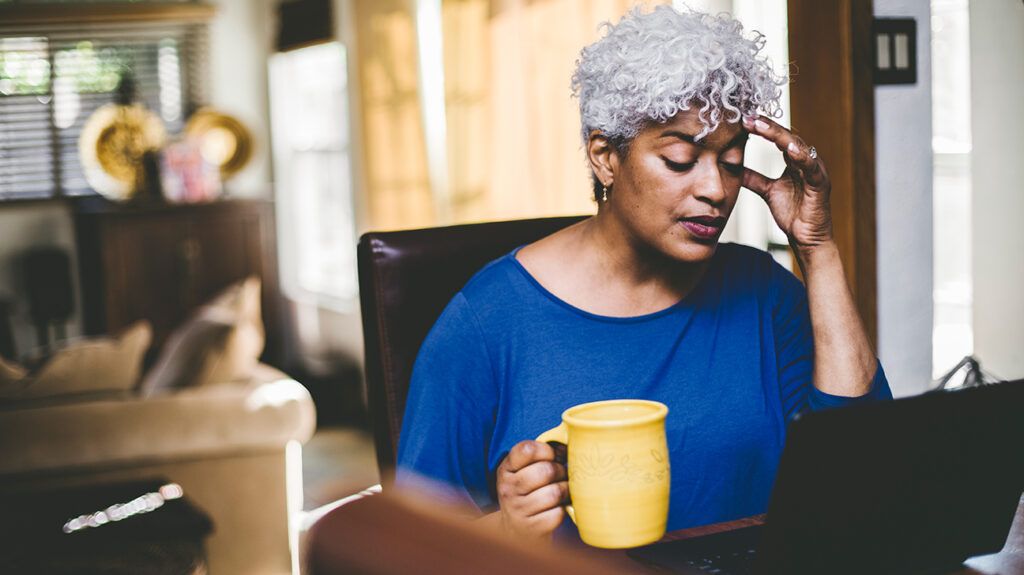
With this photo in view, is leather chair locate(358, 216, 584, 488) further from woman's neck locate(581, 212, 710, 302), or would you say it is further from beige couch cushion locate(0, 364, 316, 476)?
beige couch cushion locate(0, 364, 316, 476)

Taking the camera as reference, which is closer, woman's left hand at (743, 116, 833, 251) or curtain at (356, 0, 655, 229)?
woman's left hand at (743, 116, 833, 251)

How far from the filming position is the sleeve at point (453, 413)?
123cm

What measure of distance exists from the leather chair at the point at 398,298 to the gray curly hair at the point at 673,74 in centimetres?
30

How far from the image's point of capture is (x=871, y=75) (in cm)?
196

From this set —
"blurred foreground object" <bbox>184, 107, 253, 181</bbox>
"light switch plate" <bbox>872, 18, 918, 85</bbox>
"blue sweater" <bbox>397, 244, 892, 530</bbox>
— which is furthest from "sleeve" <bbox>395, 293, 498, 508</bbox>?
"blurred foreground object" <bbox>184, 107, 253, 181</bbox>

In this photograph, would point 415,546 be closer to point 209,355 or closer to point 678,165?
point 678,165

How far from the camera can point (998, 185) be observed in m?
2.13

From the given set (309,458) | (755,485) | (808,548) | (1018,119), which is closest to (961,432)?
(808,548)

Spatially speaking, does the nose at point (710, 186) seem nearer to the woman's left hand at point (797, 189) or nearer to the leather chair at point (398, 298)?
the woman's left hand at point (797, 189)

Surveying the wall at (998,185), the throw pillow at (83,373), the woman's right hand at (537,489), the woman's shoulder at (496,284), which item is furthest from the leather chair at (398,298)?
the throw pillow at (83,373)

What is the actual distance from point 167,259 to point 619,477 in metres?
4.78

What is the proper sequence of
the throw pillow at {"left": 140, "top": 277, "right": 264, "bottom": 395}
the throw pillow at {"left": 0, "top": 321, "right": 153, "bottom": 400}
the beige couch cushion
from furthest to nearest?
the throw pillow at {"left": 140, "top": 277, "right": 264, "bottom": 395} → the throw pillow at {"left": 0, "top": 321, "right": 153, "bottom": 400} → the beige couch cushion

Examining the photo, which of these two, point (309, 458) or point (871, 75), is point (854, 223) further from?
point (309, 458)

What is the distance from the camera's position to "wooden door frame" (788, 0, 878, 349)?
195 cm
